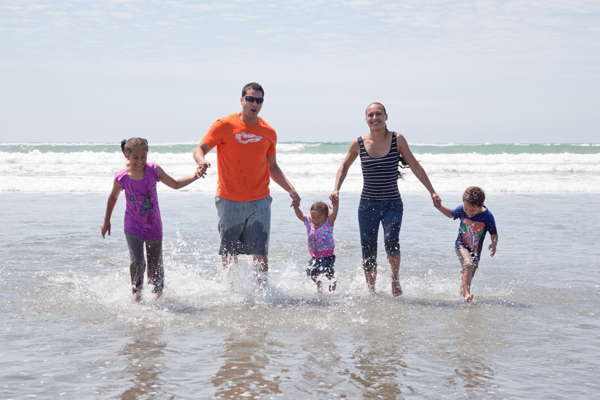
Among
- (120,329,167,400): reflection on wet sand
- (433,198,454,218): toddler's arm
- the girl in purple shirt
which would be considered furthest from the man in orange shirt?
(433,198,454,218): toddler's arm

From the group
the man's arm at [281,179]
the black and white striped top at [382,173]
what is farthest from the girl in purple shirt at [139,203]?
the black and white striped top at [382,173]

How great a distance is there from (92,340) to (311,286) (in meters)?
2.55

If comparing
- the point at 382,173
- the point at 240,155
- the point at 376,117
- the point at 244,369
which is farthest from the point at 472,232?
the point at 244,369

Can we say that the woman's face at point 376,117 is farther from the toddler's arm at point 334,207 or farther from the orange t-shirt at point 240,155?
the orange t-shirt at point 240,155

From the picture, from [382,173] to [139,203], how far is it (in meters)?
2.41

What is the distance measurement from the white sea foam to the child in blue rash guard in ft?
12.8

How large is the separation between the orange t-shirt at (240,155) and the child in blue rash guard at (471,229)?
5.99ft

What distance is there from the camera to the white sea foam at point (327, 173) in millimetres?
16969

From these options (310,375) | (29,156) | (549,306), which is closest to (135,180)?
(310,375)

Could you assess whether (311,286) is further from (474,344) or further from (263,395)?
(263,395)

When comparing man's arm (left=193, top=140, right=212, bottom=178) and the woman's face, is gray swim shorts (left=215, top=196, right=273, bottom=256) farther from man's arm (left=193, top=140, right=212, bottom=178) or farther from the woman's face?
the woman's face

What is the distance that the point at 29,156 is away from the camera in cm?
3095

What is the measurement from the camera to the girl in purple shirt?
4.93 meters

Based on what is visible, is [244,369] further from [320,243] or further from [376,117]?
[376,117]
